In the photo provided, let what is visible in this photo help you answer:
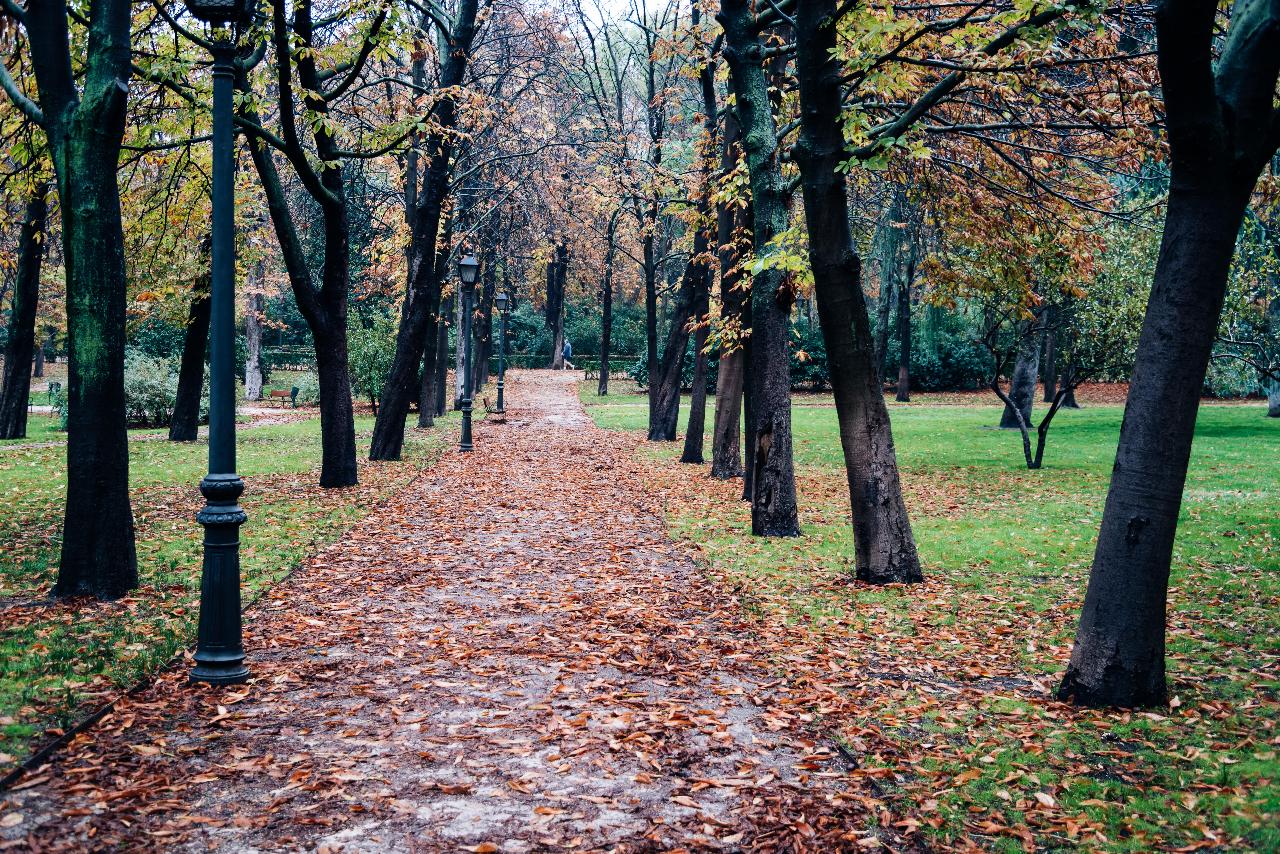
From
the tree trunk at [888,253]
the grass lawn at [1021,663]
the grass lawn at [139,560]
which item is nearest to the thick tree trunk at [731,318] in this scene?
the grass lawn at [1021,663]

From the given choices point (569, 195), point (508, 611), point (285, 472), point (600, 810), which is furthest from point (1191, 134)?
point (569, 195)

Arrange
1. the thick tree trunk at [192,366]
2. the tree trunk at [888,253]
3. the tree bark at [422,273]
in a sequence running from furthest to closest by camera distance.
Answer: the tree trunk at [888,253] → the thick tree trunk at [192,366] → the tree bark at [422,273]

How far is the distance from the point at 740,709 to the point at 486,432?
856 inches

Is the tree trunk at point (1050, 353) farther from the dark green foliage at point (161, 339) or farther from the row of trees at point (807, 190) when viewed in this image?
the dark green foliage at point (161, 339)

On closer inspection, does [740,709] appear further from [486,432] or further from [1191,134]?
[486,432]

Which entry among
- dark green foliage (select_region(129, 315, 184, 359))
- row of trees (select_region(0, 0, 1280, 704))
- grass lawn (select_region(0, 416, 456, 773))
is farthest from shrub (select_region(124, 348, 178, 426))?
dark green foliage (select_region(129, 315, 184, 359))

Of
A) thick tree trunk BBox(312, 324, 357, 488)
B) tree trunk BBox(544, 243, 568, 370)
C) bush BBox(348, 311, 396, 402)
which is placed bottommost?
thick tree trunk BBox(312, 324, 357, 488)

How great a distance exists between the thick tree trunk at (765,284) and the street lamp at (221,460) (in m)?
6.30

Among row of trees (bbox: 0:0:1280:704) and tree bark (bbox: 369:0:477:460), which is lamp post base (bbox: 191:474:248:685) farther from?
tree bark (bbox: 369:0:477:460)

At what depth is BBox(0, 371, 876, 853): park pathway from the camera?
4.05m

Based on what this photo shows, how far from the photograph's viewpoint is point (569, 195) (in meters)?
29.6

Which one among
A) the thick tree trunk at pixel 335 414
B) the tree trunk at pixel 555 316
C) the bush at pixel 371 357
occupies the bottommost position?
the thick tree trunk at pixel 335 414

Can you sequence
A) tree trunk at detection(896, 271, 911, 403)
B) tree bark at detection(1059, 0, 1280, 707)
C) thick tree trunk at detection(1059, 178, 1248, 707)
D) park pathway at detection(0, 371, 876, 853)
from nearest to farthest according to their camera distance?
park pathway at detection(0, 371, 876, 853) < tree bark at detection(1059, 0, 1280, 707) < thick tree trunk at detection(1059, 178, 1248, 707) < tree trunk at detection(896, 271, 911, 403)

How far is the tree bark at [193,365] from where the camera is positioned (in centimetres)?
1784
